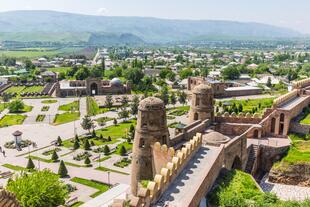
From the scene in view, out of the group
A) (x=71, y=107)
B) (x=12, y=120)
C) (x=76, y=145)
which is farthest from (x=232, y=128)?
(x=71, y=107)

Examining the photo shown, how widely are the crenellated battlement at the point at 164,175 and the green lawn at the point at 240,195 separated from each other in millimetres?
3185

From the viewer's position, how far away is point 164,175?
886 inches

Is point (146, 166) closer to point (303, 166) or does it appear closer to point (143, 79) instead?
point (303, 166)

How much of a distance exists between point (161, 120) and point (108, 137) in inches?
1224

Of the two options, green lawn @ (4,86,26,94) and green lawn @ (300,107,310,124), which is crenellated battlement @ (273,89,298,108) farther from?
green lawn @ (4,86,26,94)

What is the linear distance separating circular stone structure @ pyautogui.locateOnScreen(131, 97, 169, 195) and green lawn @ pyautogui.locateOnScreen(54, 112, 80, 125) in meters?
46.7

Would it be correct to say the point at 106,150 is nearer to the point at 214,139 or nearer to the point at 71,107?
the point at 214,139

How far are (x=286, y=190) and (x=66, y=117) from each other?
53.6 meters

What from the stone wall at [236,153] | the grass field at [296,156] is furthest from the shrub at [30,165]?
the grass field at [296,156]

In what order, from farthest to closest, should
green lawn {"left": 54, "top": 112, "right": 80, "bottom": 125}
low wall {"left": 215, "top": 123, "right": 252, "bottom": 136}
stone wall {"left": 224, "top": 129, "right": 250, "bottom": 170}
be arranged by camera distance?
green lawn {"left": 54, "top": 112, "right": 80, "bottom": 125}
low wall {"left": 215, "top": 123, "right": 252, "bottom": 136}
stone wall {"left": 224, "top": 129, "right": 250, "bottom": 170}

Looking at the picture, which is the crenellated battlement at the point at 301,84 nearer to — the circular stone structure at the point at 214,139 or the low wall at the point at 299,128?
the low wall at the point at 299,128

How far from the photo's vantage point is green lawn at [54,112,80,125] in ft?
249

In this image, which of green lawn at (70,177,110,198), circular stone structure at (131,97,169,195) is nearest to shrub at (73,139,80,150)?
green lawn at (70,177,110,198)

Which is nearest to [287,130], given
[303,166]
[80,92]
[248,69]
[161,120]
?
[303,166]
